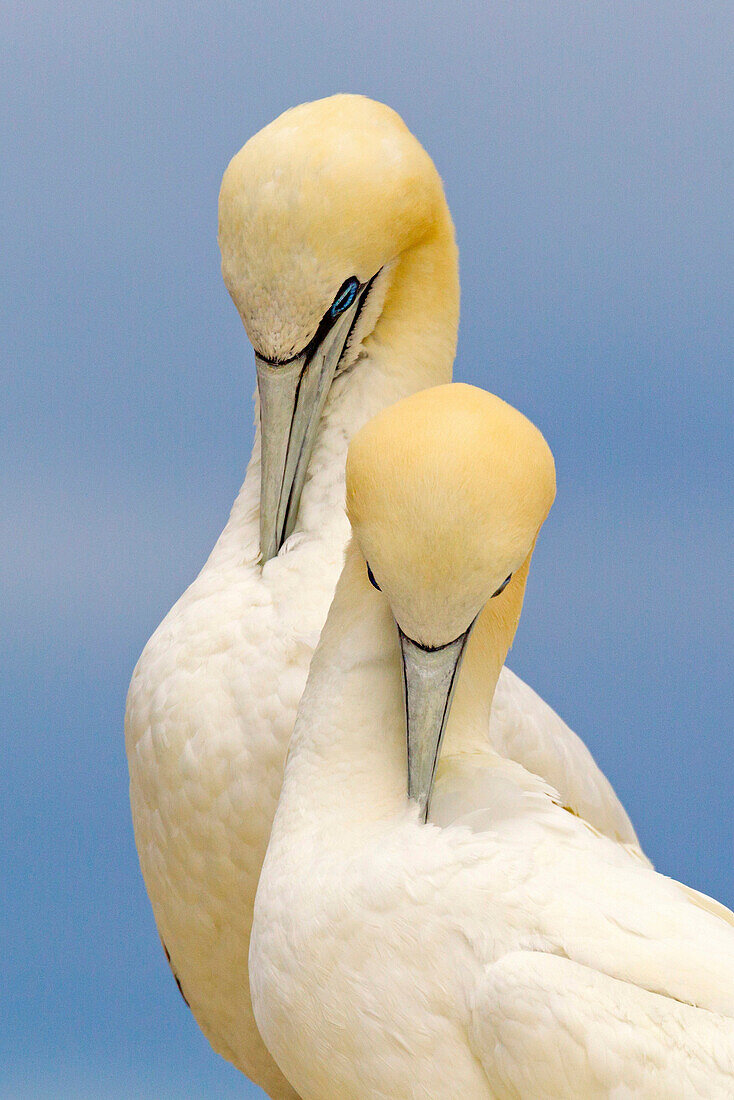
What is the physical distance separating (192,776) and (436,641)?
1066mm

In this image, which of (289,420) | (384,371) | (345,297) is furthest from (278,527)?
(345,297)

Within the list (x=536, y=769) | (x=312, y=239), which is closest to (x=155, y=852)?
(x=536, y=769)

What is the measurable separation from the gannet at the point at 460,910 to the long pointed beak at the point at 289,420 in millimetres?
895

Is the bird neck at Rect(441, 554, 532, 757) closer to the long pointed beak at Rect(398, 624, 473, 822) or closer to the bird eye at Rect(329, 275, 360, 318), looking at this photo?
the long pointed beak at Rect(398, 624, 473, 822)

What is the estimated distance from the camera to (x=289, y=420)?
382 centimetres

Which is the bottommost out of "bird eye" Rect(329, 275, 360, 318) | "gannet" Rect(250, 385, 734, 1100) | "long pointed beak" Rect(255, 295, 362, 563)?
"gannet" Rect(250, 385, 734, 1100)

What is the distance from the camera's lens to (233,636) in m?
3.76

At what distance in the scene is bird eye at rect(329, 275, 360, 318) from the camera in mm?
3684

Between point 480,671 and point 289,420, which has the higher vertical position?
point 289,420

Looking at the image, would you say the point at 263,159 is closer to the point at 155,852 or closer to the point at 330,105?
the point at 330,105

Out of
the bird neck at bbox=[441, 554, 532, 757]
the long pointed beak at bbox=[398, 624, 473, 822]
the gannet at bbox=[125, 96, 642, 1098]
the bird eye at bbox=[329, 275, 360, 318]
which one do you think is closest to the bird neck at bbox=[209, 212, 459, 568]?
the gannet at bbox=[125, 96, 642, 1098]

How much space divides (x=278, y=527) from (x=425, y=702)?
42.2 inches

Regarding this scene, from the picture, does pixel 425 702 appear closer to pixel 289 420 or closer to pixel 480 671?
pixel 480 671

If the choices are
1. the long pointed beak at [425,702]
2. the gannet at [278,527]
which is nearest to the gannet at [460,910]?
the long pointed beak at [425,702]
